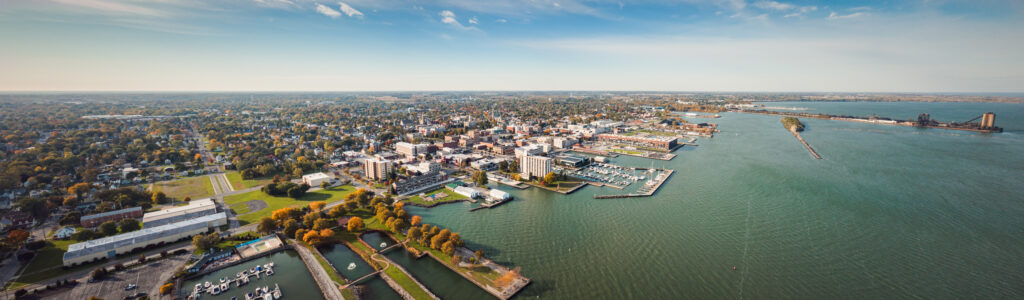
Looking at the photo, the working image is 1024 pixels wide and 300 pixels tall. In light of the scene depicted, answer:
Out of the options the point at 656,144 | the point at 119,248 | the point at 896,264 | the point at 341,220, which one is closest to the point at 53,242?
the point at 119,248

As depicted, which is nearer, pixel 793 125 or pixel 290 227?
pixel 290 227

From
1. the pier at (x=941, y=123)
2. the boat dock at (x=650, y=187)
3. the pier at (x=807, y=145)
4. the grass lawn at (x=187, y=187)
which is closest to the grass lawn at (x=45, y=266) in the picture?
the grass lawn at (x=187, y=187)

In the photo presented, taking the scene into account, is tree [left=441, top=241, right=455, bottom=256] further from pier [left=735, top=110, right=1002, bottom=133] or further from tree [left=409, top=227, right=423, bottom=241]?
pier [left=735, top=110, right=1002, bottom=133]

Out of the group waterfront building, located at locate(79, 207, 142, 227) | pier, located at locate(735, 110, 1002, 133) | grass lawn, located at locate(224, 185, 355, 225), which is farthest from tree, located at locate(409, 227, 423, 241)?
pier, located at locate(735, 110, 1002, 133)

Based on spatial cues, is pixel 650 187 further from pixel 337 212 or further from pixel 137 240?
pixel 137 240

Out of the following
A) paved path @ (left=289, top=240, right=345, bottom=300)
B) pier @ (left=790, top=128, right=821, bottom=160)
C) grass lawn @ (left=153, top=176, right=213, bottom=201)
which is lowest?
paved path @ (left=289, top=240, right=345, bottom=300)

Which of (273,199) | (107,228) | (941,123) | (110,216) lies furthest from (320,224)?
(941,123)

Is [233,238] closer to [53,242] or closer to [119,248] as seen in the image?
[119,248]
